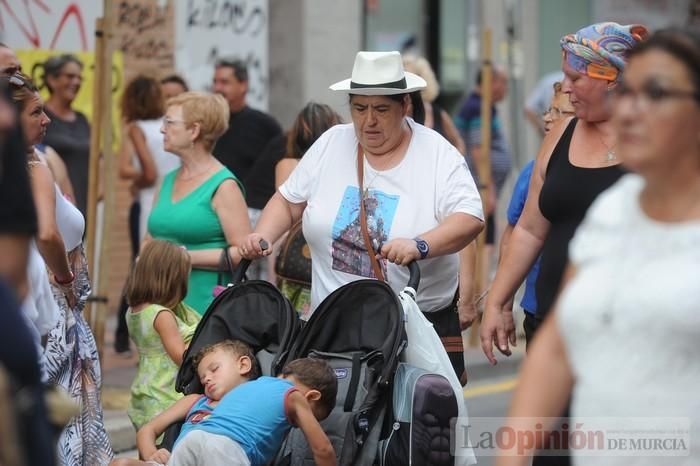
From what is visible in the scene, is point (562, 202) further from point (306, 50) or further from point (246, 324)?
point (306, 50)

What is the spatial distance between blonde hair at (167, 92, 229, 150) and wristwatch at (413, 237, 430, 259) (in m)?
2.24

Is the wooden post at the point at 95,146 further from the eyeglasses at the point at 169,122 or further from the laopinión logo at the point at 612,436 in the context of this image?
the laopinión logo at the point at 612,436

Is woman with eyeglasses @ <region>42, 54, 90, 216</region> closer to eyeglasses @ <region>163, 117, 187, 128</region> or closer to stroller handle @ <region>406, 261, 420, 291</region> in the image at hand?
eyeglasses @ <region>163, 117, 187, 128</region>

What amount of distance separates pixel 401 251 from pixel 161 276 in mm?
1511

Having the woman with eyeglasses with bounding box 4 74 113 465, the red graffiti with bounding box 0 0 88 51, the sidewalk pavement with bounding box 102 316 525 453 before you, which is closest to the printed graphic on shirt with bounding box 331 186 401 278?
the woman with eyeglasses with bounding box 4 74 113 465

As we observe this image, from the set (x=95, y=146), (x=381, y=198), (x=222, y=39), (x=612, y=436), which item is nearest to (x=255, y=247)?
(x=381, y=198)

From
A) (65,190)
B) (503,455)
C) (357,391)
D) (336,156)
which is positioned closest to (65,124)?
(65,190)

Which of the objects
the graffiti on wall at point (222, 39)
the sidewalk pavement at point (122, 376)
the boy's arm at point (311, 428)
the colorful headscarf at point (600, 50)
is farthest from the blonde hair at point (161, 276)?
the graffiti on wall at point (222, 39)

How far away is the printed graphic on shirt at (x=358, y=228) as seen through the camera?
5.76m

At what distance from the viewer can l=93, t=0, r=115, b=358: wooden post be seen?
28.0 ft

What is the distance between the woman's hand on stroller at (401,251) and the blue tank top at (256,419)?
61cm

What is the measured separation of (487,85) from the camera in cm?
1088

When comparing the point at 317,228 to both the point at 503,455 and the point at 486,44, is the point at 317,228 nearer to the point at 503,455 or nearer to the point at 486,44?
the point at 503,455

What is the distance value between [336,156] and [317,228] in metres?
0.34
